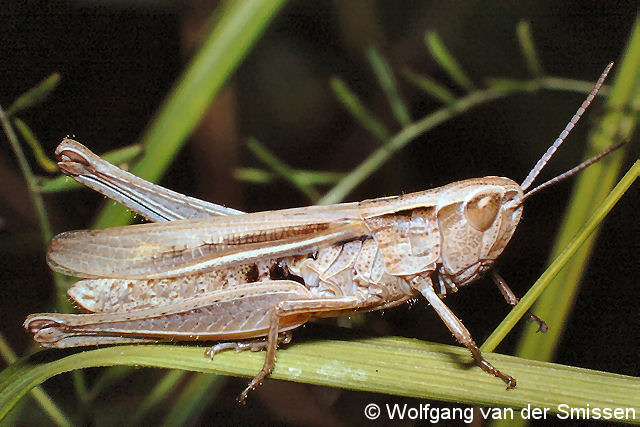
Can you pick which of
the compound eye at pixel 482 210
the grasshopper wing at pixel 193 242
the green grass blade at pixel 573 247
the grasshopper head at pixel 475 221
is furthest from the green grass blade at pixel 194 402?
the green grass blade at pixel 573 247

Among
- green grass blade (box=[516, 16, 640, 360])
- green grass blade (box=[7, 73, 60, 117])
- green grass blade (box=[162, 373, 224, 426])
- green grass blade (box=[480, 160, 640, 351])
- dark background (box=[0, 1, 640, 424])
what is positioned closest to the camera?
green grass blade (box=[480, 160, 640, 351])

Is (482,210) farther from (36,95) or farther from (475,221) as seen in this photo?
(36,95)

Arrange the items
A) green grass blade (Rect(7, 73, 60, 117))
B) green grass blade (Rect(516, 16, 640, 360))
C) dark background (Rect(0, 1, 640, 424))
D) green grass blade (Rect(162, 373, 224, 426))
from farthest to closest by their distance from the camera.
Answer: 1. dark background (Rect(0, 1, 640, 424))
2. green grass blade (Rect(162, 373, 224, 426))
3. green grass blade (Rect(516, 16, 640, 360))
4. green grass blade (Rect(7, 73, 60, 117))

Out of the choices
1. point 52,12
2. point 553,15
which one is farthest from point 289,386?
point 553,15

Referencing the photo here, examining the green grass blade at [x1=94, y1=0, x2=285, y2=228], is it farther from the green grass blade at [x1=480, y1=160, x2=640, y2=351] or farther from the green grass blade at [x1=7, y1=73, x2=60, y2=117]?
the green grass blade at [x1=480, y1=160, x2=640, y2=351]

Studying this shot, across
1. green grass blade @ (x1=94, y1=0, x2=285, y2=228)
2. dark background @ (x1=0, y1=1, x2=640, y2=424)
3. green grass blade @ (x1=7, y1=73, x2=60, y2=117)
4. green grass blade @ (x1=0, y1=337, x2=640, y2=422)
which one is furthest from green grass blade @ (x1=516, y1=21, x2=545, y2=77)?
green grass blade @ (x1=7, y1=73, x2=60, y2=117)
